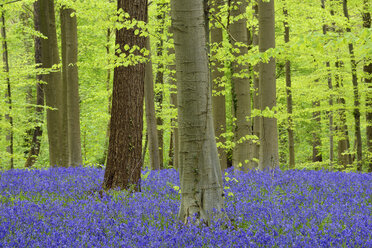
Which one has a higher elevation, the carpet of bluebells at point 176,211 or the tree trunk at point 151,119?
the tree trunk at point 151,119

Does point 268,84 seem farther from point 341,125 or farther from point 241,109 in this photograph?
point 341,125

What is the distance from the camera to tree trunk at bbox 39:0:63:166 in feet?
46.3

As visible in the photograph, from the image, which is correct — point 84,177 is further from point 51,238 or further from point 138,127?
point 51,238

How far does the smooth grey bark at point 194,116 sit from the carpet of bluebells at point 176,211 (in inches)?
14.9

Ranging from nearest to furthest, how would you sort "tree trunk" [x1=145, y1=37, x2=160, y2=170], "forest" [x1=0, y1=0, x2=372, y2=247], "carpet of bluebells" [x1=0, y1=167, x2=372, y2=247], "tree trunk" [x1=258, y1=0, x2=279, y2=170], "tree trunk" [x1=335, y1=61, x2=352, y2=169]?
"carpet of bluebells" [x1=0, y1=167, x2=372, y2=247] < "forest" [x1=0, y1=0, x2=372, y2=247] < "tree trunk" [x1=258, y1=0, x2=279, y2=170] < "tree trunk" [x1=145, y1=37, x2=160, y2=170] < "tree trunk" [x1=335, y1=61, x2=352, y2=169]

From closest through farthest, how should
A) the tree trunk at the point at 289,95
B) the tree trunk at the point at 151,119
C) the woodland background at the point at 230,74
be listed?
the woodland background at the point at 230,74 < the tree trunk at the point at 151,119 < the tree trunk at the point at 289,95

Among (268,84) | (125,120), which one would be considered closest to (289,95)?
(268,84)

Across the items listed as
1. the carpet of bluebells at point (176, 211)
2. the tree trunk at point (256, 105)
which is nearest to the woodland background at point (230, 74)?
the tree trunk at point (256, 105)

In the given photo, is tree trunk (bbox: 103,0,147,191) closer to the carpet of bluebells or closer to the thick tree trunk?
the carpet of bluebells

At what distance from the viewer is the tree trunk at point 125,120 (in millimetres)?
8203

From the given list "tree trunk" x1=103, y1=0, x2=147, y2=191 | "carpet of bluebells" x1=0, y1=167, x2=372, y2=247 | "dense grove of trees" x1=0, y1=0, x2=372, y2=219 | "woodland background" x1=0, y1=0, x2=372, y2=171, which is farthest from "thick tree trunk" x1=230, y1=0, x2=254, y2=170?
"tree trunk" x1=103, y1=0, x2=147, y2=191

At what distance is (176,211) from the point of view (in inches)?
239

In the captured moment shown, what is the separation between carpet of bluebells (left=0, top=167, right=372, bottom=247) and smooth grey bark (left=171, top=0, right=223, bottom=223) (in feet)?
1.24

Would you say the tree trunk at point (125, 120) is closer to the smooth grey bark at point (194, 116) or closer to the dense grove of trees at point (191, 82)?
the dense grove of trees at point (191, 82)
